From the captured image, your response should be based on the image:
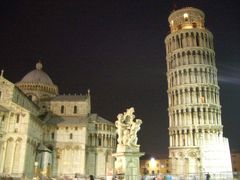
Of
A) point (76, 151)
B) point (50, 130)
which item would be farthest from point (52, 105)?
point (76, 151)

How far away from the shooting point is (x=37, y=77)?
72875mm

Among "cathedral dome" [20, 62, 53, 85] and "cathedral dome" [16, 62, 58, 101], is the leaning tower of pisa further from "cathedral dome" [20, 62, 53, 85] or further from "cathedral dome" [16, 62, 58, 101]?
"cathedral dome" [20, 62, 53, 85]

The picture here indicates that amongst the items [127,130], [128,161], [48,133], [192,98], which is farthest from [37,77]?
[128,161]

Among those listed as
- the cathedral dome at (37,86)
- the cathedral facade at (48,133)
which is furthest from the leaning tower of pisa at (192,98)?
the cathedral dome at (37,86)

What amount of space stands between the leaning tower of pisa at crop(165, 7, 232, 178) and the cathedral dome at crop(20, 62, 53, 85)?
108 ft

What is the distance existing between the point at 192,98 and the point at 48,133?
3122 centimetres

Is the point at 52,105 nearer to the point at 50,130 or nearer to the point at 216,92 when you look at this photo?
the point at 50,130

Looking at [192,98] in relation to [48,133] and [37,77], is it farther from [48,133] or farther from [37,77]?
[37,77]

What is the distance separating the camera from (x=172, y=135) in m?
54.2

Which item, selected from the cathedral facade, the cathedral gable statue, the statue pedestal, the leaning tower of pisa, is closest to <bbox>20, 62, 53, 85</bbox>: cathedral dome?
the cathedral facade

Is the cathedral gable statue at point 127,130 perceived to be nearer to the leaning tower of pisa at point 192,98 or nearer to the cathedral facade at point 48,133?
the cathedral facade at point 48,133

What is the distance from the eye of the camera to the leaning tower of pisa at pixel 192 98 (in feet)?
165

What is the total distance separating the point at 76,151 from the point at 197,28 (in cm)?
3607

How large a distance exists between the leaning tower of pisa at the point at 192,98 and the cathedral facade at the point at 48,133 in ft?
51.0
